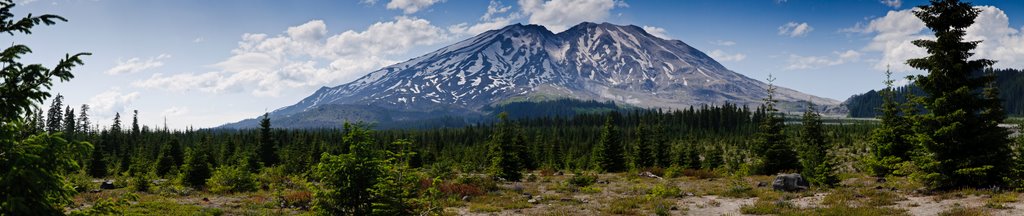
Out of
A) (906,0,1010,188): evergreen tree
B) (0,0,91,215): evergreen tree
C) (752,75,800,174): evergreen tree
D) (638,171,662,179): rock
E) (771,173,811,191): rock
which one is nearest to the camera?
(0,0,91,215): evergreen tree

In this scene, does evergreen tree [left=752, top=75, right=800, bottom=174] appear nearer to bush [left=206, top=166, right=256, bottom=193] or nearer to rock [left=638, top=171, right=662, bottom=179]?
rock [left=638, top=171, right=662, bottom=179]

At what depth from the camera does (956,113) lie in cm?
1955

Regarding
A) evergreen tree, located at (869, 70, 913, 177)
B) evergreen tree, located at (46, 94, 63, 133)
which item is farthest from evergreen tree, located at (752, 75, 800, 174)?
evergreen tree, located at (46, 94, 63, 133)

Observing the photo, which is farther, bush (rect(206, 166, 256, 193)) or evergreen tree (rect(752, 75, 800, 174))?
evergreen tree (rect(752, 75, 800, 174))

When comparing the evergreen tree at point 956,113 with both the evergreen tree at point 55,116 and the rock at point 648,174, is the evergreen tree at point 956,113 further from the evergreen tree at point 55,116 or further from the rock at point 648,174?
the evergreen tree at point 55,116

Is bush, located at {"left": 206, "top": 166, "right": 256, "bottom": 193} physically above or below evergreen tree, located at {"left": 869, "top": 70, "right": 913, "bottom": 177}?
below

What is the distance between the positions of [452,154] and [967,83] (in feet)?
260

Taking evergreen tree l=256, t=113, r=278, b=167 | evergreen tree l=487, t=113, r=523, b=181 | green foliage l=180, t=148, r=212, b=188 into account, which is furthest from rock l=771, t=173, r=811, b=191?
evergreen tree l=256, t=113, r=278, b=167

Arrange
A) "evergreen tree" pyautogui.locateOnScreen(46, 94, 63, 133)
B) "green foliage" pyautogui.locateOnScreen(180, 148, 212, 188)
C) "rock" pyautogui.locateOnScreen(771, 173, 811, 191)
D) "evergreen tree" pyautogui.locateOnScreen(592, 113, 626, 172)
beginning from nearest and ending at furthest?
1. "rock" pyautogui.locateOnScreen(771, 173, 811, 191)
2. "green foliage" pyautogui.locateOnScreen(180, 148, 212, 188)
3. "evergreen tree" pyautogui.locateOnScreen(592, 113, 626, 172)
4. "evergreen tree" pyautogui.locateOnScreen(46, 94, 63, 133)

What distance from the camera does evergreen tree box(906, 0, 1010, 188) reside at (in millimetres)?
19781

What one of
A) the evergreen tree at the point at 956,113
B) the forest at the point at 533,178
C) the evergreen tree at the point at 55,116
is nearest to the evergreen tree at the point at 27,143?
the forest at the point at 533,178

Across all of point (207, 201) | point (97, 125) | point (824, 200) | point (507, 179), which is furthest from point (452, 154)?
point (97, 125)

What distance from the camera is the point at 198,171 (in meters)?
34.4

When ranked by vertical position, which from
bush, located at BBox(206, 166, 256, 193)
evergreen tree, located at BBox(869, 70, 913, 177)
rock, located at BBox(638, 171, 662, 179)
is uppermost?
evergreen tree, located at BBox(869, 70, 913, 177)
